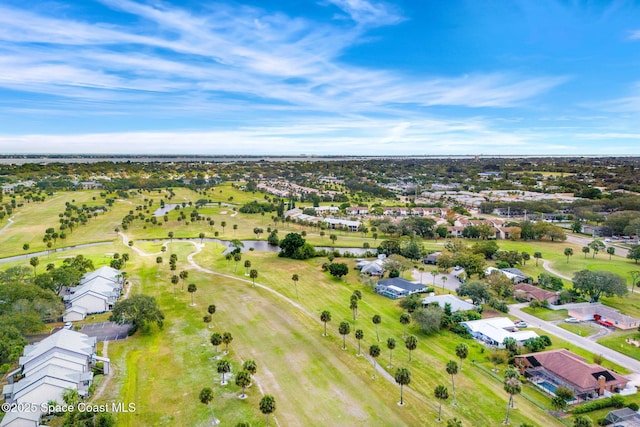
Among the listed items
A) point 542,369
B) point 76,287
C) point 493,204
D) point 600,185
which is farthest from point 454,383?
point 600,185

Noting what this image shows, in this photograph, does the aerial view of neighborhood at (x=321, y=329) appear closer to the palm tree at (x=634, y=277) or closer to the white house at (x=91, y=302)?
the white house at (x=91, y=302)

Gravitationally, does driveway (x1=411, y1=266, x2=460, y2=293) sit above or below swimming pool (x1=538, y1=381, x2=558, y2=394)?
below

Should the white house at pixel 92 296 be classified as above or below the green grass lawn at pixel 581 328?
above

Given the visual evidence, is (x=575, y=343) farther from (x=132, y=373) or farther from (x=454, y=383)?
(x=132, y=373)

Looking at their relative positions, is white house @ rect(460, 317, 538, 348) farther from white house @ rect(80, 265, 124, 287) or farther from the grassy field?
white house @ rect(80, 265, 124, 287)

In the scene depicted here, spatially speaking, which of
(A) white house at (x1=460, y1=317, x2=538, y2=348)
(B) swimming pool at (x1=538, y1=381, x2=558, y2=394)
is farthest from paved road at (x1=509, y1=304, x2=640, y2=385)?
(B) swimming pool at (x1=538, y1=381, x2=558, y2=394)


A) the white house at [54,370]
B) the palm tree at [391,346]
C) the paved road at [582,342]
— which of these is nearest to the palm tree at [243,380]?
the white house at [54,370]

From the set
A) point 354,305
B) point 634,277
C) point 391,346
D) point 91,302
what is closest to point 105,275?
point 91,302
